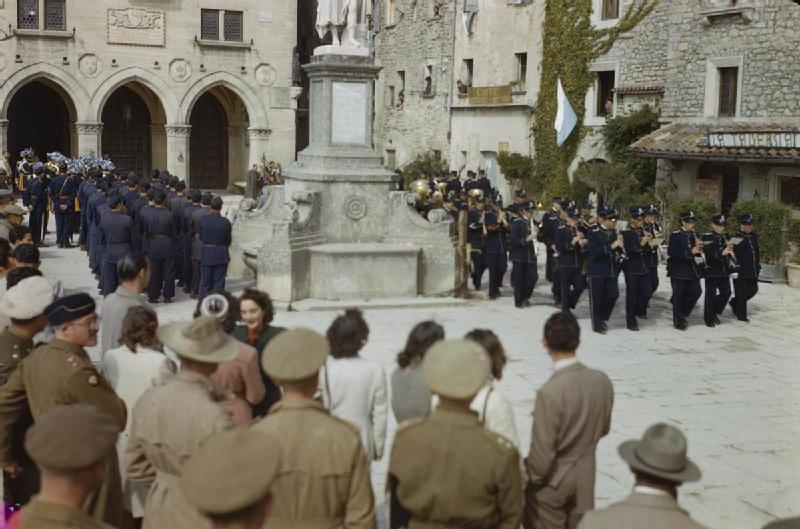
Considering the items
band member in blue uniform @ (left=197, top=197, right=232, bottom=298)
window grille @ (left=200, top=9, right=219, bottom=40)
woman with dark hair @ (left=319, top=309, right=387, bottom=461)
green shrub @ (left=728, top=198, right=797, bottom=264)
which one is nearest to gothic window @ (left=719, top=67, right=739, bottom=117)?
green shrub @ (left=728, top=198, right=797, bottom=264)

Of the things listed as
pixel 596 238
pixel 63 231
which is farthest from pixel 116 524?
pixel 63 231

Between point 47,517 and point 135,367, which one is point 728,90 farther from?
point 47,517

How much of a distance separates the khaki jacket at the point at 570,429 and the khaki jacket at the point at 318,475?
1288 mm

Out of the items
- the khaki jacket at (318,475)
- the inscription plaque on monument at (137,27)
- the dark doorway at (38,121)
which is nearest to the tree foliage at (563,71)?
the inscription plaque on monument at (137,27)

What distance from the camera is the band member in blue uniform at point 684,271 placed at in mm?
13883

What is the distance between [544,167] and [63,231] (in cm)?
1643

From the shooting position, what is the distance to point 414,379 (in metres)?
5.21

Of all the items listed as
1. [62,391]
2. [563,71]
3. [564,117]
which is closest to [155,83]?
[563,71]

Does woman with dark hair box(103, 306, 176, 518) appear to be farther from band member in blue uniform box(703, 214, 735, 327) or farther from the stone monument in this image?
band member in blue uniform box(703, 214, 735, 327)

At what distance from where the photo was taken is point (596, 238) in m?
13.5

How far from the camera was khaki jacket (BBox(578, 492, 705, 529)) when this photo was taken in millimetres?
3496

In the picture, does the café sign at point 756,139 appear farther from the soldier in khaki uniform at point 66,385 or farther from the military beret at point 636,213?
the soldier in khaki uniform at point 66,385

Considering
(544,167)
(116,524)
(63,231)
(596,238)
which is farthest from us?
(544,167)

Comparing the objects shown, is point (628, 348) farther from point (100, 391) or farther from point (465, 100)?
point (465, 100)
